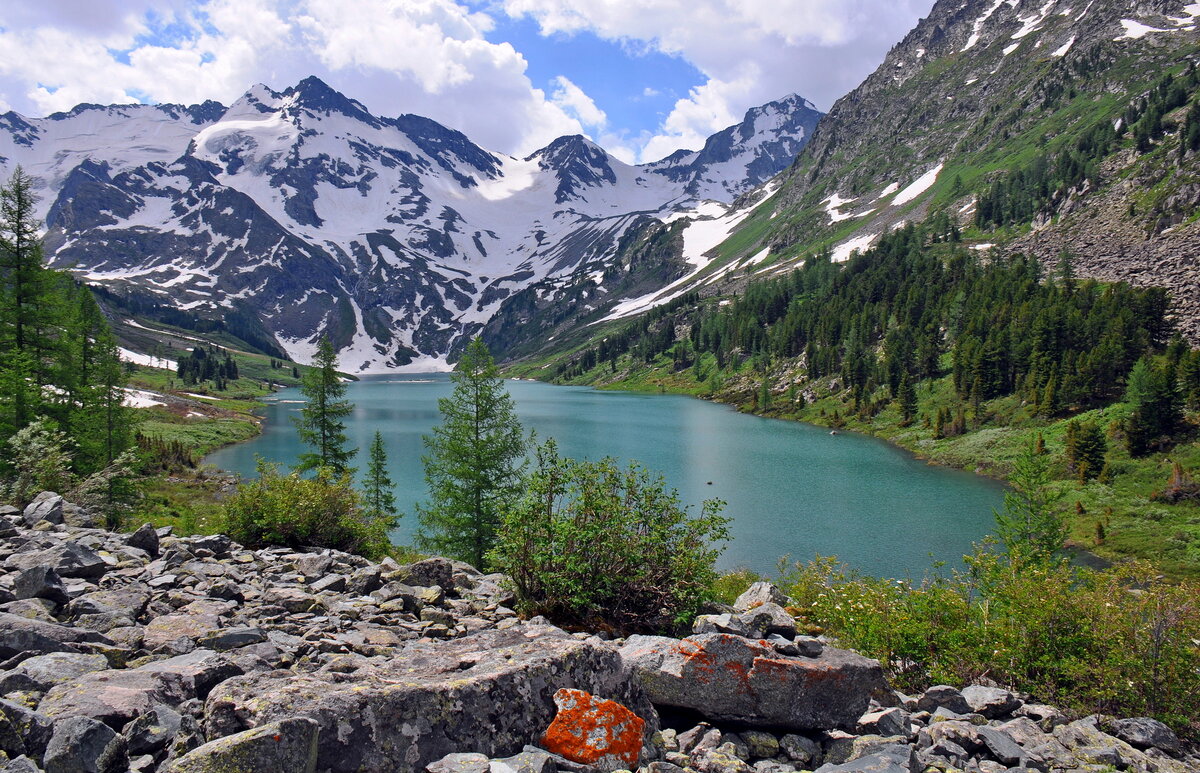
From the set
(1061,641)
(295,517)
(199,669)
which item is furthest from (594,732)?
(295,517)

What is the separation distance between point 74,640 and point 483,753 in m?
4.66

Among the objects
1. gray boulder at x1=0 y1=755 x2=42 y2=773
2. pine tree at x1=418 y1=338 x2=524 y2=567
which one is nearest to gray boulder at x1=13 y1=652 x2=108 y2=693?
gray boulder at x1=0 y1=755 x2=42 y2=773

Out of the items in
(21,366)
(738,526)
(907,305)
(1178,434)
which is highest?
(907,305)

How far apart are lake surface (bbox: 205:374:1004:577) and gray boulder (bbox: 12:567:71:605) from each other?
1845 cm

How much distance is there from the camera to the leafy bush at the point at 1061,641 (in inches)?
311

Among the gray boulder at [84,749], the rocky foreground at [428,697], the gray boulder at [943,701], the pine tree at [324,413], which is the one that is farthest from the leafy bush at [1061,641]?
the pine tree at [324,413]

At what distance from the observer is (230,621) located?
7.67m

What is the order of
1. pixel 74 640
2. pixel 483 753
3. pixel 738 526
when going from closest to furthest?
pixel 483 753 < pixel 74 640 < pixel 738 526

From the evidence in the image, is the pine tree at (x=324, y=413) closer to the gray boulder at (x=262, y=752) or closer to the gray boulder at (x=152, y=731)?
the gray boulder at (x=152, y=731)

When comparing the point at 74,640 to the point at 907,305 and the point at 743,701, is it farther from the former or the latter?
the point at 907,305

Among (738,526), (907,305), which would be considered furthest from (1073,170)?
(738,526)

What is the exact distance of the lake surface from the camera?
3462 cm

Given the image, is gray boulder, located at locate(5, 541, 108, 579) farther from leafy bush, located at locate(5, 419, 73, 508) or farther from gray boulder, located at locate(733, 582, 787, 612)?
gray boulder, located at locate(733, 582, 787, 612)

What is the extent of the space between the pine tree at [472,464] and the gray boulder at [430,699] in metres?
15.8
